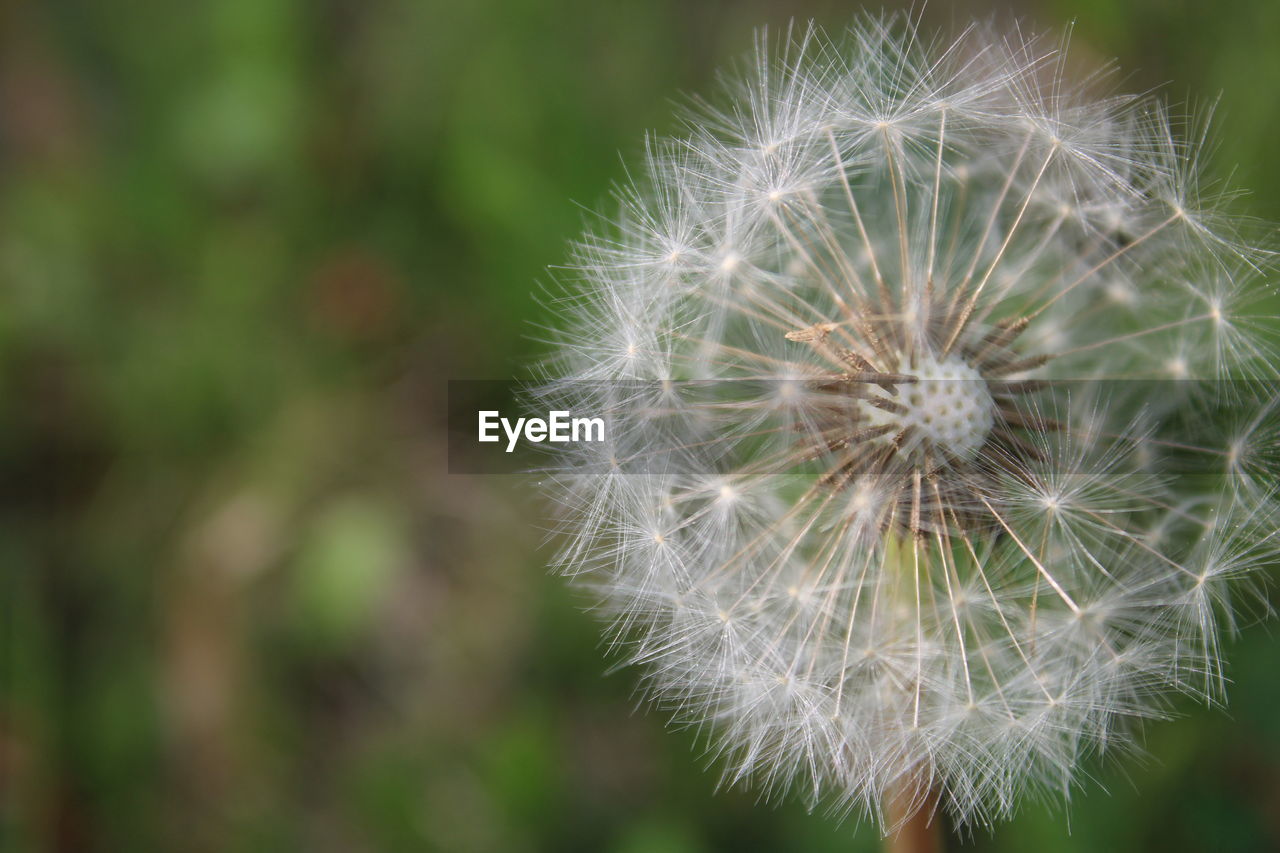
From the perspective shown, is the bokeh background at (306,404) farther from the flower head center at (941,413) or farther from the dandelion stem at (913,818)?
the flower head center at (941,413)

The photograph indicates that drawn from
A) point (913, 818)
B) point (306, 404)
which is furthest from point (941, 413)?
point (306, 404)

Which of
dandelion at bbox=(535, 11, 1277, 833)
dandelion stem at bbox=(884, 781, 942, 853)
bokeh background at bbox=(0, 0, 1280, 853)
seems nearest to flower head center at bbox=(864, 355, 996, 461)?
dandelion at bbox=(535, 11, 1277, 833)

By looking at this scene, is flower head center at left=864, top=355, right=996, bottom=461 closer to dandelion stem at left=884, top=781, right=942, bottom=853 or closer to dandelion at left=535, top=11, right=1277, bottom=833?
dandelion at left=535, top=11, right=1277, bottom=833

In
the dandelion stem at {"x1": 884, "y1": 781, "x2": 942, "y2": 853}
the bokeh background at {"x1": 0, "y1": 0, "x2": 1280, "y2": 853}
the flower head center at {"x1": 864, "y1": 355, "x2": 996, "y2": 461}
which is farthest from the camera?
the bokeh background at {"x1": 0, "y1": 0, "x2": 1280, "y2": 853}

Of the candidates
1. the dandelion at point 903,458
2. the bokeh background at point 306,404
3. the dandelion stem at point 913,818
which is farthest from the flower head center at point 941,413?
the bokeh background at point 306,404

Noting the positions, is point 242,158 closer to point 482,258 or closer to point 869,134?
point 482,258

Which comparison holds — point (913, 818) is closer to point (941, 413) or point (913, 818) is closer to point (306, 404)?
point (941, 413)
